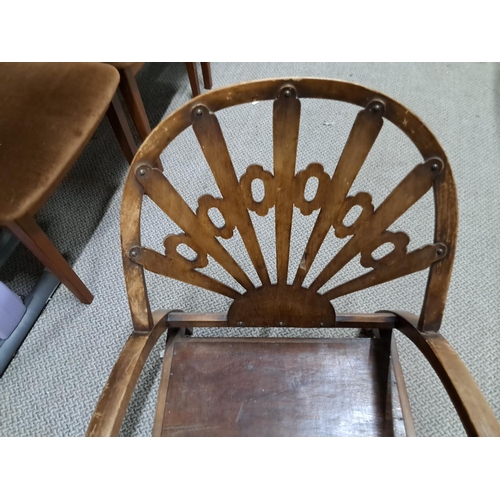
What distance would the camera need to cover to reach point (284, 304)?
67cm

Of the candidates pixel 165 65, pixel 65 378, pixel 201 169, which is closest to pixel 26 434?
pixel 65 378

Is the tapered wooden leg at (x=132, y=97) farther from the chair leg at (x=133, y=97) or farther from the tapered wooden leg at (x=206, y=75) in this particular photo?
the tapered wooden leg at (x=206, y=75)

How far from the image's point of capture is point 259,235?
1248 millimetres

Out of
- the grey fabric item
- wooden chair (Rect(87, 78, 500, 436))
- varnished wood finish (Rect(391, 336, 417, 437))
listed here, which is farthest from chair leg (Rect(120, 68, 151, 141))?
varnished wood finish (Rect(391, 336, 417, 437))

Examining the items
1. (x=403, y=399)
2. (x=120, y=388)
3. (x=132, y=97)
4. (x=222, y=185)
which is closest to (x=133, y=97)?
(x=132, y=97)

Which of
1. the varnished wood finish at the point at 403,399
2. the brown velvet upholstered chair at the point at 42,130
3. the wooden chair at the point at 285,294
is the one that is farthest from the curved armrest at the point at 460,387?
the brown velvet upholstered chair at the point at 42,130

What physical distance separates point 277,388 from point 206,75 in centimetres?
141

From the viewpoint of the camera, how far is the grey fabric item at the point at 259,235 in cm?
99

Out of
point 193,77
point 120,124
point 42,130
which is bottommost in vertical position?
point 42,130

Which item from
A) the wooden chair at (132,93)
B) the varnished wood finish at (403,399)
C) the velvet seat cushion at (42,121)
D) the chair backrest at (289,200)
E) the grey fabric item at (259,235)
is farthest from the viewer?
the wooden chair at (132,93)

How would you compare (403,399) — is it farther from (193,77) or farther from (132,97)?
(193,77)

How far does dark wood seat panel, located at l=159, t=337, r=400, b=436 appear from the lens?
0.64 meters

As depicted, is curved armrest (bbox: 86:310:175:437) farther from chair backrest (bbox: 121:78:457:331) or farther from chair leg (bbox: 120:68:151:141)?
chair leg (bbox: 120:68:151:141)
